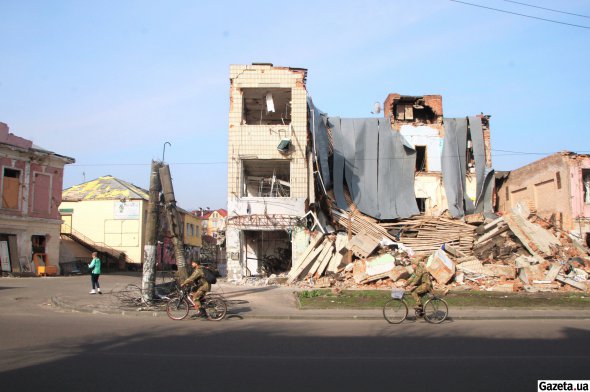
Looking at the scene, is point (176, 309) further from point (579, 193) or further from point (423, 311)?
point (579, 193)

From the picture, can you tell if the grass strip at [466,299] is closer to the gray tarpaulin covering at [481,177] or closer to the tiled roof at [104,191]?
the gray tarpaulin covering at [481,177]

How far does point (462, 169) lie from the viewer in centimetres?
3331

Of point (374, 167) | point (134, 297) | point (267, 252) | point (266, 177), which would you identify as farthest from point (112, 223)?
point (134, 297)

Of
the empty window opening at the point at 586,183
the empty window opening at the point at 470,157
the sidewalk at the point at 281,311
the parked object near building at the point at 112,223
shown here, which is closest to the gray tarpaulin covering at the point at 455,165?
the empty window opening at the point at 470,157

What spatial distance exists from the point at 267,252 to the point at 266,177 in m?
4.79

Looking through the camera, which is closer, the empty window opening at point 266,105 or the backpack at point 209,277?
the backpack at point 209,277

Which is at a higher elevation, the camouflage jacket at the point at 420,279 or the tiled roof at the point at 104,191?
the tiled roof at the point at 104,191

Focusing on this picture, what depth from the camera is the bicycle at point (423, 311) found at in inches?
519

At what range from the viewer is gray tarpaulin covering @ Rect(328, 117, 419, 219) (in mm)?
29734

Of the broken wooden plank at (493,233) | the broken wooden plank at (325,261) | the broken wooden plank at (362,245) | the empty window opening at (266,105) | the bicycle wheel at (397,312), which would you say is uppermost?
the empty window opening at (266,105)

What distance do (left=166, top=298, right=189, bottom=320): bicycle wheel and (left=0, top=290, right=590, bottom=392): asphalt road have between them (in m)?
0.80

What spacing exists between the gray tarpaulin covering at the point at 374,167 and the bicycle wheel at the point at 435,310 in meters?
15.4

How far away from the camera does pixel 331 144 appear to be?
30469 mm

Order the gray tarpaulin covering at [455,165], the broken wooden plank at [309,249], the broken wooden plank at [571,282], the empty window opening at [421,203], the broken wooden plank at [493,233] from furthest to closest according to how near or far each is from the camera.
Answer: the empty window opening at [421,203] → the gray tarpaulin covering at [455,165] → the broken wooden plank at [493,233] → the broken wooden plank at [309,249] → the broken wooden plank at [571,282]
